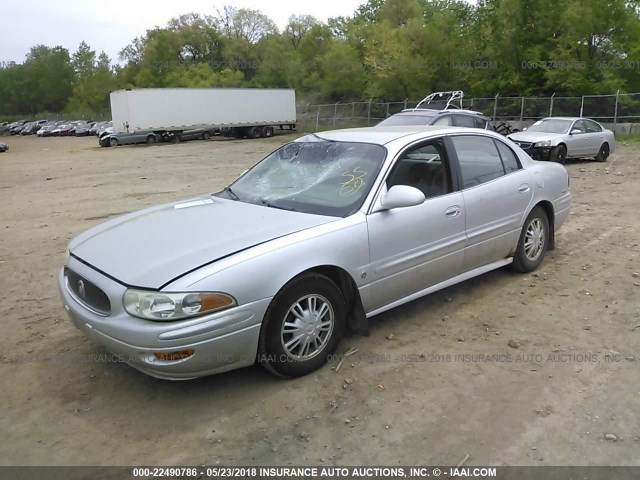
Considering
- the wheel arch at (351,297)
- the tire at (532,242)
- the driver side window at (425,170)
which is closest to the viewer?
the wheel arch at (351,297)

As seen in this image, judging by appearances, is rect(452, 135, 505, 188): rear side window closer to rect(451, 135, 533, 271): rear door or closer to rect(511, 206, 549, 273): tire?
rect(451, 135, 533, 271): rear door

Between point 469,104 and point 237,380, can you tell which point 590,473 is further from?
point 469,104

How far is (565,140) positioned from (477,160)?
11.1m

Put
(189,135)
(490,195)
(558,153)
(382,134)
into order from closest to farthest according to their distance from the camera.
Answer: (382,134), (490,195), (558,153), (189,135)

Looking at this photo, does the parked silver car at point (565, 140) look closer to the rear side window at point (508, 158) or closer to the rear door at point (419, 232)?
the rear side window at point (508, 158)

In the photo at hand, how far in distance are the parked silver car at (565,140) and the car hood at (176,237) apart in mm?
12077

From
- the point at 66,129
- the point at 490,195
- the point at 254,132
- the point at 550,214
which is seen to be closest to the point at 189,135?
the point at 254,132

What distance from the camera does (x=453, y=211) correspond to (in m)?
4.42

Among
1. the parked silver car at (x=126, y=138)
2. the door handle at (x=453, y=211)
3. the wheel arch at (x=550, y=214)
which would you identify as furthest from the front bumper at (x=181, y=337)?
the parked silver car at (x=126, y=138)

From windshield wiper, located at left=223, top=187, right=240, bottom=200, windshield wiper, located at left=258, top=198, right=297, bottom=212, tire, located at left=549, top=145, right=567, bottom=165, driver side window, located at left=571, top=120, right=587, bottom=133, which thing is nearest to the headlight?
windshield wiper, located at left=258, top=198, right=297, bottom=212

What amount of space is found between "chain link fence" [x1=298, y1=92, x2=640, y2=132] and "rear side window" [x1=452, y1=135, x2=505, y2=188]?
2378 centimetres

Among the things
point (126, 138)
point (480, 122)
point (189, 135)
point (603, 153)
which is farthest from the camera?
point (189, 135)

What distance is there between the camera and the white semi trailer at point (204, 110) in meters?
33.3

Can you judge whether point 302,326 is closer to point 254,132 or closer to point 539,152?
point 539,152
